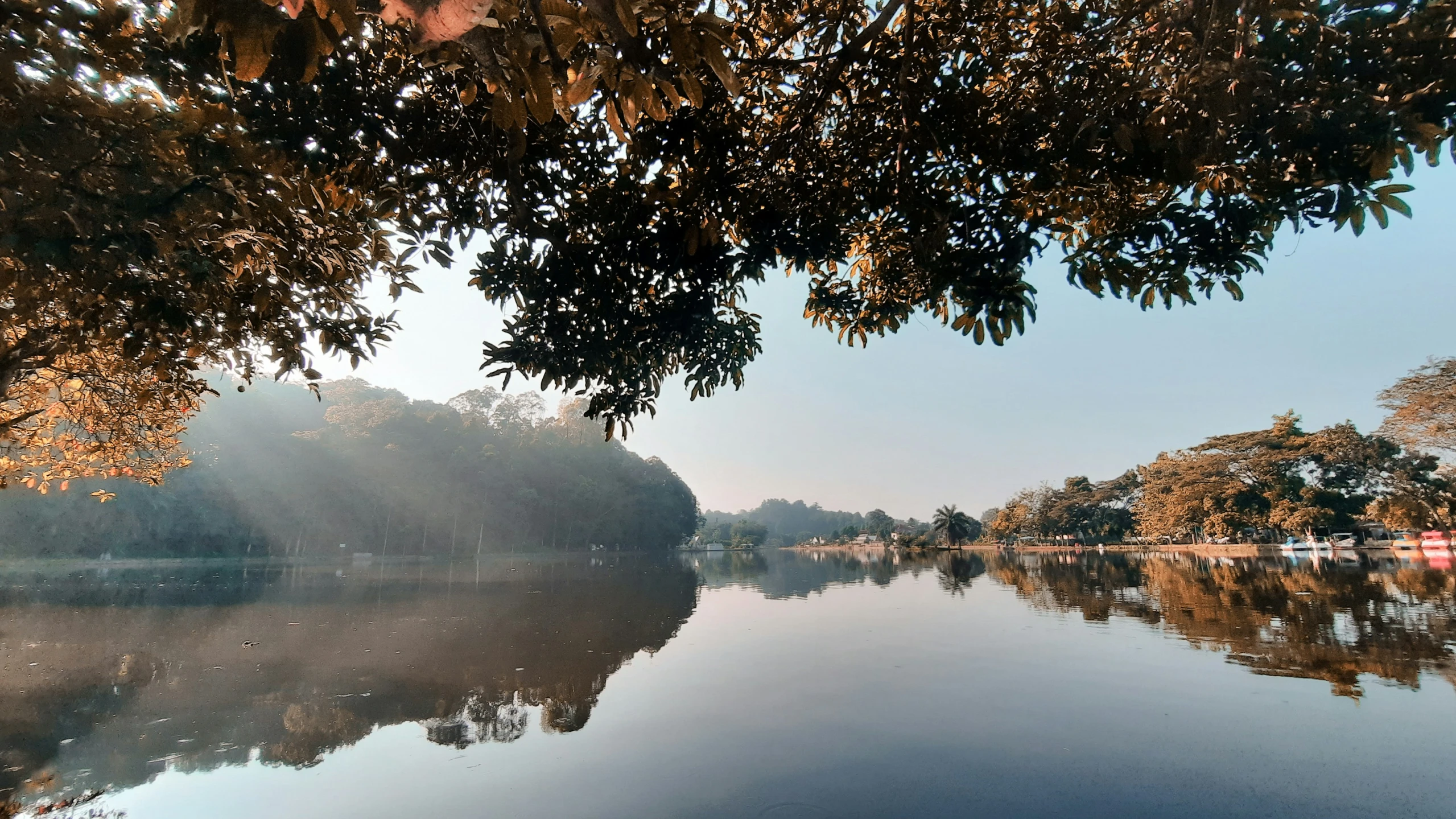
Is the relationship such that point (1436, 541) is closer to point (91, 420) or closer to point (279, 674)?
point (279, 674)

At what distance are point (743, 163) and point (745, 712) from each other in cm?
651

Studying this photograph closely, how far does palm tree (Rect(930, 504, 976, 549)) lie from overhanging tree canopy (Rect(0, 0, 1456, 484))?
3374 inches

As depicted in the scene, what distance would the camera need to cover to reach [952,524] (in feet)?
276

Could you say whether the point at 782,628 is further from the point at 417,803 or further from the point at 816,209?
the point at 816,209

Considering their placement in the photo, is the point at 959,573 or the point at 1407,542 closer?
the point at 959,573

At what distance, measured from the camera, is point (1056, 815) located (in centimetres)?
486

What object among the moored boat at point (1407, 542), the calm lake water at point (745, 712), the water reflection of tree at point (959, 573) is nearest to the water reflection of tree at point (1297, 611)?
the calm lake water at point (745, 712)

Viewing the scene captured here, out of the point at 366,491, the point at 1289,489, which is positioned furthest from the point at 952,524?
the point at 366,491

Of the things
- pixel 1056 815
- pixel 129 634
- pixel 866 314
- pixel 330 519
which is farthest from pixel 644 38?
pixel 330 519

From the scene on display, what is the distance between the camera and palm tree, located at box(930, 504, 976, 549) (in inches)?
3310

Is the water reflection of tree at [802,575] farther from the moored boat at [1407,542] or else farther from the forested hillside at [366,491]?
the moored boat at [1407,542]

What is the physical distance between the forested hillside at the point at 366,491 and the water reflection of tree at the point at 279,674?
23678mm

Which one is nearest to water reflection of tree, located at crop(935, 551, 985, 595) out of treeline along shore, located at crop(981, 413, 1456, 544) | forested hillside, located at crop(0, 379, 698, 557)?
treeline along shore, located at crop(981, 413, 1456, 544)

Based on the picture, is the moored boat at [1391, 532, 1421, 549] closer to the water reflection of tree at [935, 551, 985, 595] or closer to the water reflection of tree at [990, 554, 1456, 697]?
the water reflection of tree at [990, 554, 1456, 697]
